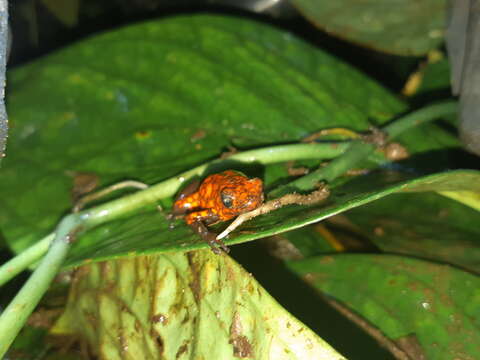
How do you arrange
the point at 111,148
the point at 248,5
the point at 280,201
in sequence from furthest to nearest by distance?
the point at 248,5
the point at 111,148
the point at 280,201

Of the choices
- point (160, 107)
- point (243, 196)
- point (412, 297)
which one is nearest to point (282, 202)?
point (243, 196)

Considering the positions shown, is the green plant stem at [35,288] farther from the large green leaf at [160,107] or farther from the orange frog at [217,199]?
the orange frog at [217,199]

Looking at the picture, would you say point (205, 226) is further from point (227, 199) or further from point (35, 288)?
point (35, 288)

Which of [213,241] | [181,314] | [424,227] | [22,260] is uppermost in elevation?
[213,241]

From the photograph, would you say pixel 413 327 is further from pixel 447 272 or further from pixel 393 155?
pixel 393 155

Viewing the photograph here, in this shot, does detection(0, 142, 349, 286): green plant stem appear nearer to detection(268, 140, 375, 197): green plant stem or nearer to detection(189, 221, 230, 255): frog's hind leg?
detection(268, 140, 375, 197): green plant stem

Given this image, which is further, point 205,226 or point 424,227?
point 424,227

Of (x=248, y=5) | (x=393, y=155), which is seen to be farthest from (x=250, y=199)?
(x=248, y=5)
